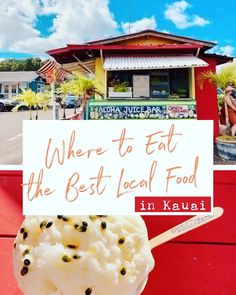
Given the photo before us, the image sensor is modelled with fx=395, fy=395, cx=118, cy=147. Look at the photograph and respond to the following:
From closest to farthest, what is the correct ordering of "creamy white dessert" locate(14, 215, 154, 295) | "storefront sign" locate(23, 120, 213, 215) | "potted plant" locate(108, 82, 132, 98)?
"creamy white dessert" locate(14, 215, 154, 295) → "storefront sign" locate(23, 120, 213, 215) → "potted plant" locate(108, 82, 132, 98)

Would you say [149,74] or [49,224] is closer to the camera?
[49,224]

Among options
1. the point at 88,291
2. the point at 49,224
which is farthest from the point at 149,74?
the point at 88,291

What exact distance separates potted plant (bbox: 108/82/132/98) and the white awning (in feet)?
0.16

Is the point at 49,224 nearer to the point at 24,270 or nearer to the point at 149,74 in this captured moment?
the point at 24,270

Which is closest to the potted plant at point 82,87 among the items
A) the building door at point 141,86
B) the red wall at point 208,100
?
the building door at point 141,86

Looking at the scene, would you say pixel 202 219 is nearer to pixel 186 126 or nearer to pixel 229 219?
pixel 229 219

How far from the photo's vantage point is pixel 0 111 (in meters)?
1.21

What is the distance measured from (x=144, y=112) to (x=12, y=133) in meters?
0.40

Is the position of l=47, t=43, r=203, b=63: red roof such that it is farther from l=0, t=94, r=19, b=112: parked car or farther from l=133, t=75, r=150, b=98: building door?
l=0, t=94, r=19, b=112: parked car

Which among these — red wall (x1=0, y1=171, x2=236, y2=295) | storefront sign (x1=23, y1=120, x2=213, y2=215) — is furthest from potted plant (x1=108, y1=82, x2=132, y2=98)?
red wall (x1=0, y1=171, x2=236, y2=295)

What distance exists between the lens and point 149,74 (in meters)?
1.17

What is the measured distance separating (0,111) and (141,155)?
1.52 feet

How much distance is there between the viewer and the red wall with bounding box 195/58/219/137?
44.6 inches

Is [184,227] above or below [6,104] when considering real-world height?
below
